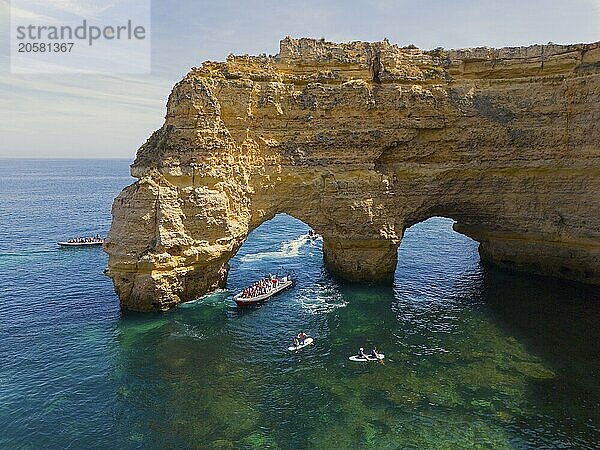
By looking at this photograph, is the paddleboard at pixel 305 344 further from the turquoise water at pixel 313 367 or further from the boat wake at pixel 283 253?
the boat wake at pixel 283 253

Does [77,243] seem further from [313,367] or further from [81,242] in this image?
[313,367]

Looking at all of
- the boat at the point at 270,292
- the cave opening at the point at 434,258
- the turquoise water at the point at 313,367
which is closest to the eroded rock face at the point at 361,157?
the boat at the point at 270,292

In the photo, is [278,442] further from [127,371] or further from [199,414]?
[127,371]

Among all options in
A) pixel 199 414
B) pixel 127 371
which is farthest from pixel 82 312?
pixel 199 414

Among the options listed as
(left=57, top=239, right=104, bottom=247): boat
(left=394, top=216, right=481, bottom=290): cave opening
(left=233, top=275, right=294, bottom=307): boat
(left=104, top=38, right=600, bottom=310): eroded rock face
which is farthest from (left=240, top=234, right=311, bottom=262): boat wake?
(left=57, top=239, right=104, bottom=247): boat

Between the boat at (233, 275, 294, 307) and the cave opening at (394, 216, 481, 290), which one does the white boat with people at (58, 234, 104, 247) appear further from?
the cave opening at (394, 216, 481, 290)

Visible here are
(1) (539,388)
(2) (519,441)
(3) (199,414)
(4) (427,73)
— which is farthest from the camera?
(4) (427,73)

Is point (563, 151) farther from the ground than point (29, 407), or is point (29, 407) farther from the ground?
point (563, 151)

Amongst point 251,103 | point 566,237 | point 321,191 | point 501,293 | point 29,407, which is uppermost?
point 251,103

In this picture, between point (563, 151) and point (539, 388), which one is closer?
point (539, 388)
